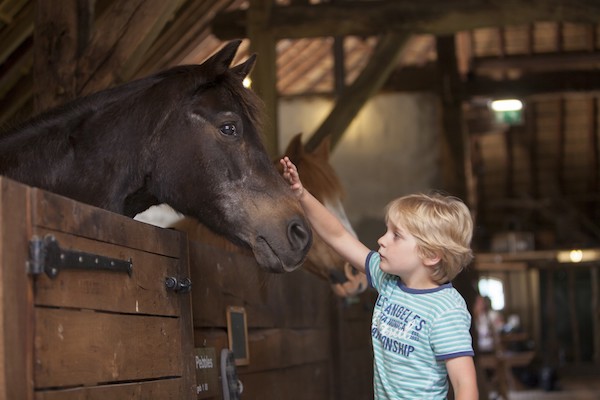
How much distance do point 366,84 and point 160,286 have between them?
160 inches

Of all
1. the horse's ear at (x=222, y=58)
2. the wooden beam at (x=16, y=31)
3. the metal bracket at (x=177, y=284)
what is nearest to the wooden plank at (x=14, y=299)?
the metal bracket at (x=177, y=284)

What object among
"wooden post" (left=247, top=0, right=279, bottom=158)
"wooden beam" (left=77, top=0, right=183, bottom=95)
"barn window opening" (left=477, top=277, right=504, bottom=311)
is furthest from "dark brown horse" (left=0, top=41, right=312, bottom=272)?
"barn window opening" (left=477, top=277, right=504, bottom=311)

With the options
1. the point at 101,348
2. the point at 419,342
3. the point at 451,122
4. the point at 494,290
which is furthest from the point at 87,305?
the point at 494,290

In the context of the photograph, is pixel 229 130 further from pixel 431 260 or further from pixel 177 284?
pixel 431 260

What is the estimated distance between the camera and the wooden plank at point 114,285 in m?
1.70

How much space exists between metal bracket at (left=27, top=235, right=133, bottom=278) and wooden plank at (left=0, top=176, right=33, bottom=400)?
0.06ft

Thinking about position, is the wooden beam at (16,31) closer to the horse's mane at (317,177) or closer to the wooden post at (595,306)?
the horse's mane at (317,177)

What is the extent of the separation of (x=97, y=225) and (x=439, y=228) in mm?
928

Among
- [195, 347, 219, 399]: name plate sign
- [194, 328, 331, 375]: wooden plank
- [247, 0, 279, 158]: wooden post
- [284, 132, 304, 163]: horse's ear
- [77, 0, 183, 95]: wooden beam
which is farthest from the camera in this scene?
[247, 0, 279, 158]: wooden post

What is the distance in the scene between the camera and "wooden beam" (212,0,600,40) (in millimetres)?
5812

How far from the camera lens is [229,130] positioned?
254 centimetres

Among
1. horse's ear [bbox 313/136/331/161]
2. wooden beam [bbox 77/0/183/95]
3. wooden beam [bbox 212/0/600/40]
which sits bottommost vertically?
horse's ear [bbox 313/136/331/161]

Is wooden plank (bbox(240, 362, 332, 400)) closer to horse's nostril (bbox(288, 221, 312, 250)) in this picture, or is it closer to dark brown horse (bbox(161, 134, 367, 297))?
dark brown horse (bbox(161, 134, 367, 297))

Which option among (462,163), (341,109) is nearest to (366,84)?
(341,109)
